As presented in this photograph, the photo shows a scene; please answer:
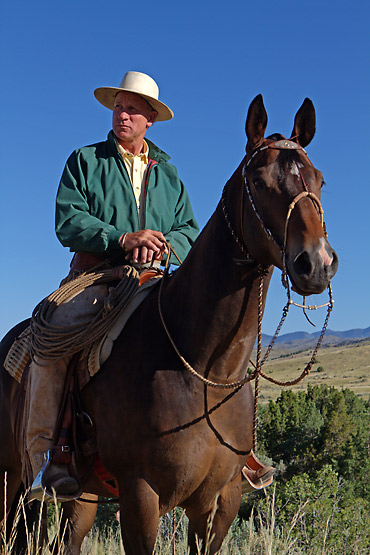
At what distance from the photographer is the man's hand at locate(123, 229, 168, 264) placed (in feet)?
14.2

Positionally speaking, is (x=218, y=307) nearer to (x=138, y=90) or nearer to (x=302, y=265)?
(x=302, y=265)

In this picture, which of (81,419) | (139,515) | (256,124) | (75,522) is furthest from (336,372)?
(256,124)

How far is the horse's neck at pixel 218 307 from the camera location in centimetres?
359

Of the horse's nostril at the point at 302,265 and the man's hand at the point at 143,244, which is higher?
the man's hand at the point at 143,244

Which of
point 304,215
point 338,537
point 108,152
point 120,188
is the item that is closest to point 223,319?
point 304,215

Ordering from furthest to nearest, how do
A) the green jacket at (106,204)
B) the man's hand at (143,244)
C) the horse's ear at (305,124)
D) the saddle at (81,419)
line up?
the green jacket at (106,204) < the man's hand at (143,244) < the saddle at (81,419) < the horse's ear at (305,124)

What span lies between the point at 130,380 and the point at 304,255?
1.37m

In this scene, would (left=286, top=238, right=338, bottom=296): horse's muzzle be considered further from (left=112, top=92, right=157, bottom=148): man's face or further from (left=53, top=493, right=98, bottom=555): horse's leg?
(left=53, top=493, right=98, bottom=555): horse's leg

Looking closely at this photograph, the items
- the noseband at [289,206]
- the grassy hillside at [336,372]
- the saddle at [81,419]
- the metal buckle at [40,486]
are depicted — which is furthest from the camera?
the grassy hillside at [336,372]

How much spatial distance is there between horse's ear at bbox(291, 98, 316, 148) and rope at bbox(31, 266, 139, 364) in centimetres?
136

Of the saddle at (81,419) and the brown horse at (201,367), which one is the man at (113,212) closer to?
the saddle at (81,419)

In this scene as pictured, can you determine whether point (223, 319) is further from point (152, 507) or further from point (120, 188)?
point (120, 188)

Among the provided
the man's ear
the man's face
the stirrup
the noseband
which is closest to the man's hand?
the noseband

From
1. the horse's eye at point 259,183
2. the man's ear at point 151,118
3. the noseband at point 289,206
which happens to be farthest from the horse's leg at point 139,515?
the man's ear at point 151,118
